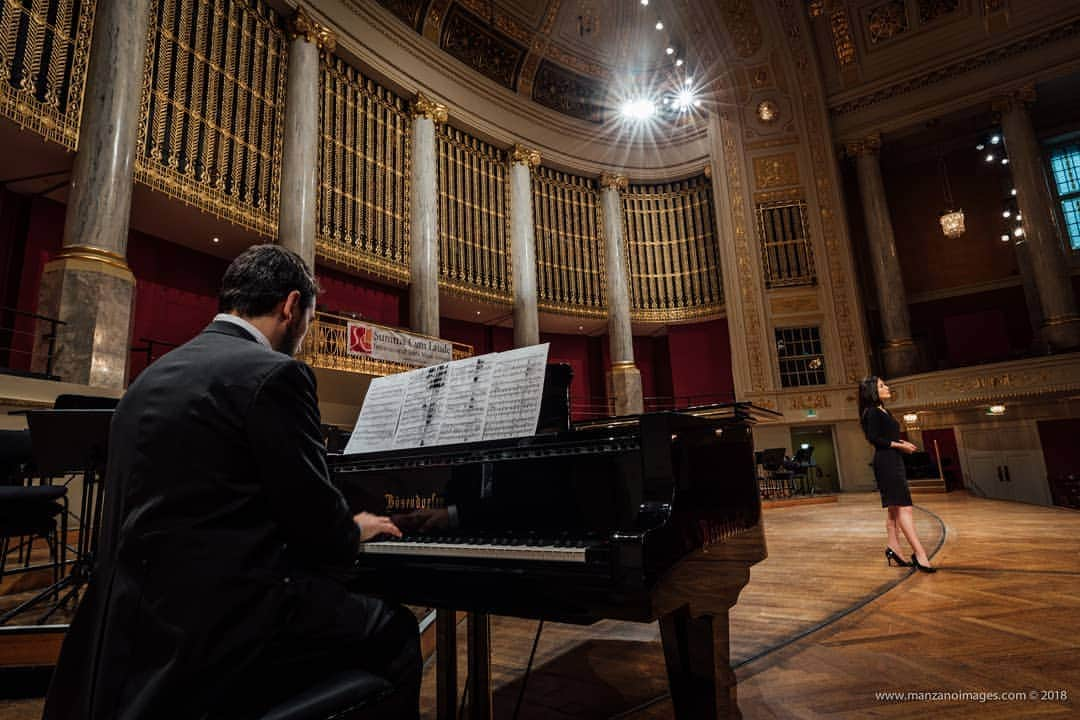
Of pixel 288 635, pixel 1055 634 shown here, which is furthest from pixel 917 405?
pixel 288 635

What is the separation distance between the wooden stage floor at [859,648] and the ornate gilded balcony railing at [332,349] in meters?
5.25

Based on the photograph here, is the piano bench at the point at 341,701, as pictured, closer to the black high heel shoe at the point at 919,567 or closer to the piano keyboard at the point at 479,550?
the piano keyboard at the point at 479,550

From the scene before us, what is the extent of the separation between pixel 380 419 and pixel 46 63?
6.77m

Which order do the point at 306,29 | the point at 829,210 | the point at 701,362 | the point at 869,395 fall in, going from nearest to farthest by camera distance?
the point at 869,395 → the point at 306,29 → the point at 829,210 → the point at 701,362

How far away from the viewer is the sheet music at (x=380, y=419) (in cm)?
186

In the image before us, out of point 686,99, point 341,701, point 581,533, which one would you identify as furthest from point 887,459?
point 686,99

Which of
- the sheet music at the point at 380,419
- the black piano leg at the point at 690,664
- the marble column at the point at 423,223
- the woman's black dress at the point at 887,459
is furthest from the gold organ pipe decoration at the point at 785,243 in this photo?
the black piano leg at the point at 690,664

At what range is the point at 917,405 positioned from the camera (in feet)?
33.6

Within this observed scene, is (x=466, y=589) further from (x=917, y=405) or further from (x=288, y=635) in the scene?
(x=917, y=405)

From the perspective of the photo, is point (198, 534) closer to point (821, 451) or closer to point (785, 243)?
point (821, 451)

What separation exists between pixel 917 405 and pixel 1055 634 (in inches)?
363

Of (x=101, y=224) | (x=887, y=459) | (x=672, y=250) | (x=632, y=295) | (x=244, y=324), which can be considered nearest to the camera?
(x=244, y=324)

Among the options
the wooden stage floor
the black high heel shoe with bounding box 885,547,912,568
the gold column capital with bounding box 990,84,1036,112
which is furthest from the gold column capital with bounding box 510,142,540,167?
the black high heel shoe with bounding box 885,547,912,568

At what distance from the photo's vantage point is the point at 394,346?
820 centimetres
